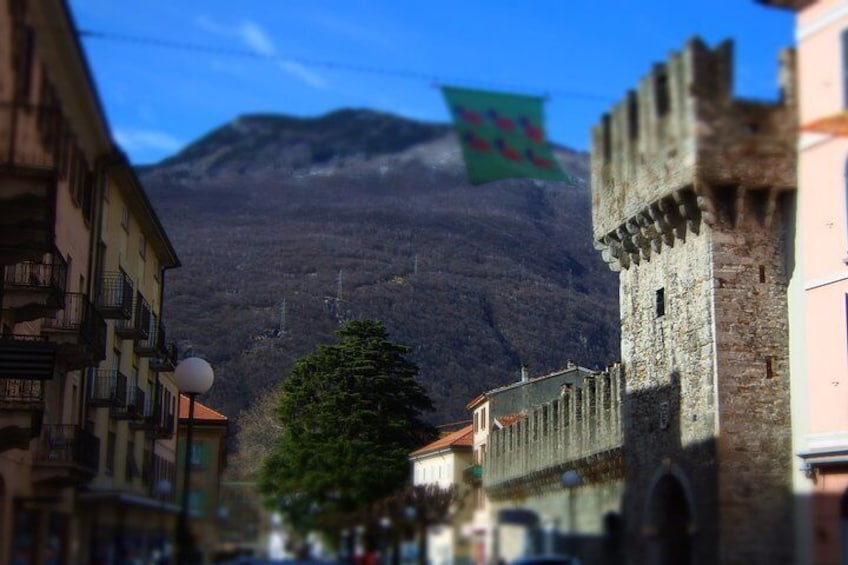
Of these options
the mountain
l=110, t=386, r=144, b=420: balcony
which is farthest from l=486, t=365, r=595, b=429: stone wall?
l=110, t=386, r=144, b=420: balcony

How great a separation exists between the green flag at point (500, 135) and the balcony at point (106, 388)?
58.7 ft

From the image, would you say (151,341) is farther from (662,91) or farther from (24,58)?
(662,91)

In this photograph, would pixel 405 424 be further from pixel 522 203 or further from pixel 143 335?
pixel 522 203

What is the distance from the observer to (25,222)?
18656 mm

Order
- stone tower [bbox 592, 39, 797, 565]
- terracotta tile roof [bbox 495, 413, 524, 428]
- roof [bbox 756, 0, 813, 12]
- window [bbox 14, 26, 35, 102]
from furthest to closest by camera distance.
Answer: terracotta tile roof [bbox 495, 413, 524, 428] → stone tower [bbox 592, 39, 797, 565] → roof [bbox 756, 0, 813, 12] → window [bbox 14, 26, 35, 102]

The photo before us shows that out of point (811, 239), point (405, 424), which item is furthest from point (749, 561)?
point (405, 424)

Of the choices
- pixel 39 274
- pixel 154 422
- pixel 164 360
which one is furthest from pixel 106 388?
pixel 39 274

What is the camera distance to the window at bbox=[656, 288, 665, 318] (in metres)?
25.9

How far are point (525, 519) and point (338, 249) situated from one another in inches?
3741

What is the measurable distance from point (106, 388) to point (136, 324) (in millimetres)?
2864

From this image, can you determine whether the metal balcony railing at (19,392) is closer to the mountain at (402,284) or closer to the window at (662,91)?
the window at (662,91)

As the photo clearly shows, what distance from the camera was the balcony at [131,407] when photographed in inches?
1259

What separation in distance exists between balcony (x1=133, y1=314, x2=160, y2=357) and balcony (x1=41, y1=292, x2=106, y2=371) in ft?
28.4

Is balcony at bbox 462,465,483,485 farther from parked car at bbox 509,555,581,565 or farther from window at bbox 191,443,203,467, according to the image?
window at bbox 191,443,203,467
